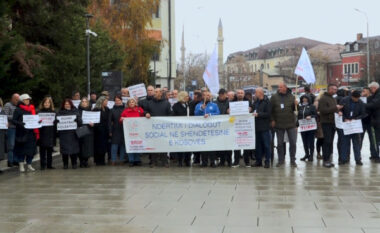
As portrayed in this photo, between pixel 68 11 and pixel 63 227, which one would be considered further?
pixel 68 11

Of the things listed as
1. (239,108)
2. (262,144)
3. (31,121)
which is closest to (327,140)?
(262,144)

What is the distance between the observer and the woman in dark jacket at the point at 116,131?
15.9 meters

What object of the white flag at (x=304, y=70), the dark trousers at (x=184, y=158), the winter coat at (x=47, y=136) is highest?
the white flag at (x=304, y=70)

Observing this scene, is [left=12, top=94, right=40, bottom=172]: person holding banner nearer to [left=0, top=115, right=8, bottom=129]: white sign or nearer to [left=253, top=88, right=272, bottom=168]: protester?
[left=0, top=115, right=8, bottom=129]: white sign

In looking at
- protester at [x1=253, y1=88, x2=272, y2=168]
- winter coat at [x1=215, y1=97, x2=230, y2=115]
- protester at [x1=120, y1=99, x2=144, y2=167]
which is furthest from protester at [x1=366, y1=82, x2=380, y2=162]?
protester at [x1=120, y1=99, x2=144, y2=167]

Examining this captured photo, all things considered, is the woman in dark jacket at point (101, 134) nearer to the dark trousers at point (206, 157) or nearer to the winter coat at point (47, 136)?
the winter coat at point (47, 136)

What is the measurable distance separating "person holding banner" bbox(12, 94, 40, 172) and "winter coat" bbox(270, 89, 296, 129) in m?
5.99

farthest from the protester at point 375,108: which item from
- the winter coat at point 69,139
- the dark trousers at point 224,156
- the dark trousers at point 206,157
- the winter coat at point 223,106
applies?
the winter coat at point 69,139

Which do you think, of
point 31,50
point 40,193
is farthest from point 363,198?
point 31,50

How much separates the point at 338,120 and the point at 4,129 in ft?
26.8

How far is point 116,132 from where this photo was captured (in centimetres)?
1591

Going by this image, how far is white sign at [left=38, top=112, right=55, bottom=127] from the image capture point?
15.0 m

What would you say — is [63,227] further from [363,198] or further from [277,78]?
[277,78]

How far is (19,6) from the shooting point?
2033 cm
